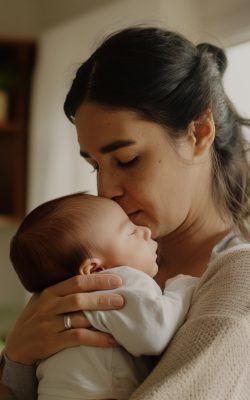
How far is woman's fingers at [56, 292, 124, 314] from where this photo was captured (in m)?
0.93

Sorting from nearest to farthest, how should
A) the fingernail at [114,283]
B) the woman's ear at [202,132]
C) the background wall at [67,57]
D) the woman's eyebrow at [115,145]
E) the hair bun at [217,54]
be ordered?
the fingernail at [114,283]
the woman's eyebrow at [115,145]
the woman's ear at [202,132]
the hair bun at [217,54]
the background wall at [67,57]

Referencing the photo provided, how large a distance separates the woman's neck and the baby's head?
0.30 m

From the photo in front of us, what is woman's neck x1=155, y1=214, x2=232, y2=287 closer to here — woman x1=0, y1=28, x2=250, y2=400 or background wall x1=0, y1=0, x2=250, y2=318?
woman x1=0, y1=28, x2=250, y2=400

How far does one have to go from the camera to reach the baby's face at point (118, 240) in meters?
Result: 1.03

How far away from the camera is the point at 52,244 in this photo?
3.30 feet

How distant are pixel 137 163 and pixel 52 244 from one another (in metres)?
0.35

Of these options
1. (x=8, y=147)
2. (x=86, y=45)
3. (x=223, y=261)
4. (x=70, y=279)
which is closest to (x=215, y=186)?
(x=223, y=261)

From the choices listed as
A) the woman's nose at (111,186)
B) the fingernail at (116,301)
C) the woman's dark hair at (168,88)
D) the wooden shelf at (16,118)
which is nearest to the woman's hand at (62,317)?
the fingernail at (116,301)

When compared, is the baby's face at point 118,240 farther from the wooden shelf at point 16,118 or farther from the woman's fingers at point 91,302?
the wooden shelf at point 16,118

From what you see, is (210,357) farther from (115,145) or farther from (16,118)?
(16,118)

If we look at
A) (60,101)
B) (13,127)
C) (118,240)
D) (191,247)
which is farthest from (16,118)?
(118,240)

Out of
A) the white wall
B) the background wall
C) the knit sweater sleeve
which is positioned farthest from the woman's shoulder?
the white wall

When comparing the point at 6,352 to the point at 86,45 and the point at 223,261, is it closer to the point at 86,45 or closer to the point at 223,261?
the point at 223,261

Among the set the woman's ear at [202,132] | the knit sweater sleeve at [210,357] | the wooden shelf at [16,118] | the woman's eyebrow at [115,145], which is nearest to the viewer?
the knit sweater sleeve at [210,357]
